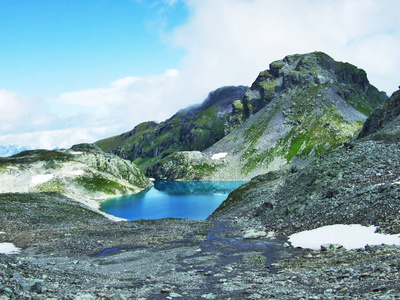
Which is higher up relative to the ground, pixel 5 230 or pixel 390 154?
pixel 390 154

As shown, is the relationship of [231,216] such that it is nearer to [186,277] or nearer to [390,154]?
[390,154]

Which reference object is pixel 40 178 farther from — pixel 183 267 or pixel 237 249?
pixel 183 267

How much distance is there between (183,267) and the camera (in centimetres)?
2656

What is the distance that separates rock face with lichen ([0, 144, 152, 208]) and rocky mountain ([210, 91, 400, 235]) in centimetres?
7026

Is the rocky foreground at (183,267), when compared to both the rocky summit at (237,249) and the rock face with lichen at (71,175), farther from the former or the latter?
the rock face with lichen at (71,175)

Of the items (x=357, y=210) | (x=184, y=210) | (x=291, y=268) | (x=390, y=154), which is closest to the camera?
(x=291, y=268)

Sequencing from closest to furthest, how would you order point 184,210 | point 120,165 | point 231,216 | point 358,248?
point 358,248
point 231,216
point 184,210
point 120,165

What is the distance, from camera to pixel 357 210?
32750 millimetres

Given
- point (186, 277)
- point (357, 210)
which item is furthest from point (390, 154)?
point (186, 277)

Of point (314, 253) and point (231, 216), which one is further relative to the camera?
point (231, 216)

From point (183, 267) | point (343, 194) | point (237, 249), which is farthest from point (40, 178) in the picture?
point (343, 194)

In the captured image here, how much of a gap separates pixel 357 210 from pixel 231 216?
2850 cm

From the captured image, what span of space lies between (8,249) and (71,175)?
96536 millimetres

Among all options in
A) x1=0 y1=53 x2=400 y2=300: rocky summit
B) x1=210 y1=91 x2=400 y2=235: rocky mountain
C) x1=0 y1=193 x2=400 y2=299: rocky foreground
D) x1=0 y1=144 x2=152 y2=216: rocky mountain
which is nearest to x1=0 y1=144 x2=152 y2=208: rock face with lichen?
x1=0 y1=144 x2=152 y2=216: rocky mountain
